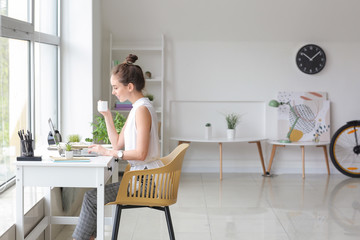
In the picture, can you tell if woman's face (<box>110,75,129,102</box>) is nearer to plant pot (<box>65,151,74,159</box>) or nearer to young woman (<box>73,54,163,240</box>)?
young woman (<box>73,54,163,240</box>)

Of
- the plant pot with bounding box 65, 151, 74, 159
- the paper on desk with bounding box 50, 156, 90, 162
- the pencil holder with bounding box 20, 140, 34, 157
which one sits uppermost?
the pencil holder with bounding box 20, 140, 34, 157

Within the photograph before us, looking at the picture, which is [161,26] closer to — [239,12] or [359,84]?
[239,12]

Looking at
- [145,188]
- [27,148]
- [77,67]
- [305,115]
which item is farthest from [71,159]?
[305,115]

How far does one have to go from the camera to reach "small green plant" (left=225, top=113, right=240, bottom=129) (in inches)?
279

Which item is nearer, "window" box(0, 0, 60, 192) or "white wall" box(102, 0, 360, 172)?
"window" box(0, 0, 60, 192)

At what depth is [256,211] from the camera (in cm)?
520

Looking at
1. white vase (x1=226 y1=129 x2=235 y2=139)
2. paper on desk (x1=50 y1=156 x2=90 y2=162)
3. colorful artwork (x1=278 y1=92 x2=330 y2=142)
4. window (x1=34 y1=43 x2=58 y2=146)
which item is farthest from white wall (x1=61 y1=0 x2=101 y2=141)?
colorful artwork (x1=278 y1=92 x2=330 y2=142)

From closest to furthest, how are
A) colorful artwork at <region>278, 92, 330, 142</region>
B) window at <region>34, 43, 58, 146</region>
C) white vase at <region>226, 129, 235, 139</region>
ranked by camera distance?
A: window at <region>34, 43, 58, 146</region> → white vase at <region>226, 129, 235, 139</region> → colorful artwork at <region>278, 92, 330, 142</region>

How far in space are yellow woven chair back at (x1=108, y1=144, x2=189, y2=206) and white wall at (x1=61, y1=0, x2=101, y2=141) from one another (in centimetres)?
246

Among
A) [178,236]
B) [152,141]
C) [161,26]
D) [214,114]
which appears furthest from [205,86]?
[152,141]

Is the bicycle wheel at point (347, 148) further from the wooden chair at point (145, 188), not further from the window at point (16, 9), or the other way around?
the window at point (16, 9)

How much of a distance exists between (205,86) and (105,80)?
1.32m

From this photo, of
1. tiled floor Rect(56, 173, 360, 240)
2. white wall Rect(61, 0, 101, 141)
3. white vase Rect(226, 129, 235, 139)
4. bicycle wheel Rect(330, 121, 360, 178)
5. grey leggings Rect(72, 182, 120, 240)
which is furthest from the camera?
bicycle wheel Rect(330, 121, 360, 178)

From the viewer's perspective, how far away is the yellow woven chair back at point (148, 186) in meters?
3.28
